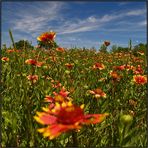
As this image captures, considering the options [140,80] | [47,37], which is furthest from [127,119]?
[47,37]

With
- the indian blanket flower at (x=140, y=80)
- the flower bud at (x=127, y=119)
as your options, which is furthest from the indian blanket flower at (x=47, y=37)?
the flower bud at (x=127, y=119)

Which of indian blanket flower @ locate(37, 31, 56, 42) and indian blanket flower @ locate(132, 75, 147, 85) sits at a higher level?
indian blanket flower @ locate(37, 31, 56, 42)

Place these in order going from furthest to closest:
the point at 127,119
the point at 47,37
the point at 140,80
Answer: the point at 47,37, the point at 140,80, the point at 127,119

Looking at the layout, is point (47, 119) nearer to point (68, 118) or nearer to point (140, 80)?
point (68, 118)

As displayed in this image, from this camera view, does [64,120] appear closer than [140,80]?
Yes

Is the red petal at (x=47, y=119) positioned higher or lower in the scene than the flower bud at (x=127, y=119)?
higher

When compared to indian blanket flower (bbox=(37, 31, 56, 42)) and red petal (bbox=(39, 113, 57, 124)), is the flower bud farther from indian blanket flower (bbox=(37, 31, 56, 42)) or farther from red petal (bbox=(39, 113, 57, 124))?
indian blanket flower (bbox=(37, 31, 56, 42))

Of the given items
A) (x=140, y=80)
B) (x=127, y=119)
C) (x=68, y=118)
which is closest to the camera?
(x=68, y=118)

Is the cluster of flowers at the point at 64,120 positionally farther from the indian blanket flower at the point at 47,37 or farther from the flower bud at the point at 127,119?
the indian blanket flower at the point at 47,37

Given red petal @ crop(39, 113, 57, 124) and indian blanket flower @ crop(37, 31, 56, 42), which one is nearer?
red petal @ crop(39, 113, 57, 124)

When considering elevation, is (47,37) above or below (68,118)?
above

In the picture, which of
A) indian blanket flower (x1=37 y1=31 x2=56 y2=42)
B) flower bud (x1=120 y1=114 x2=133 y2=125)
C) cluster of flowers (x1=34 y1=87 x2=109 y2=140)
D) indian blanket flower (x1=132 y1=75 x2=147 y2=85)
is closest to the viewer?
cluster of flowers (x1=34 y1=87 x2=109 y2=140)

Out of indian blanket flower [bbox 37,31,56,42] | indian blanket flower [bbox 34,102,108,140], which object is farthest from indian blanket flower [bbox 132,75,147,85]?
indian blanket flower [bbox 34,102,108,140]

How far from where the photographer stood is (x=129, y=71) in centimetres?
448
